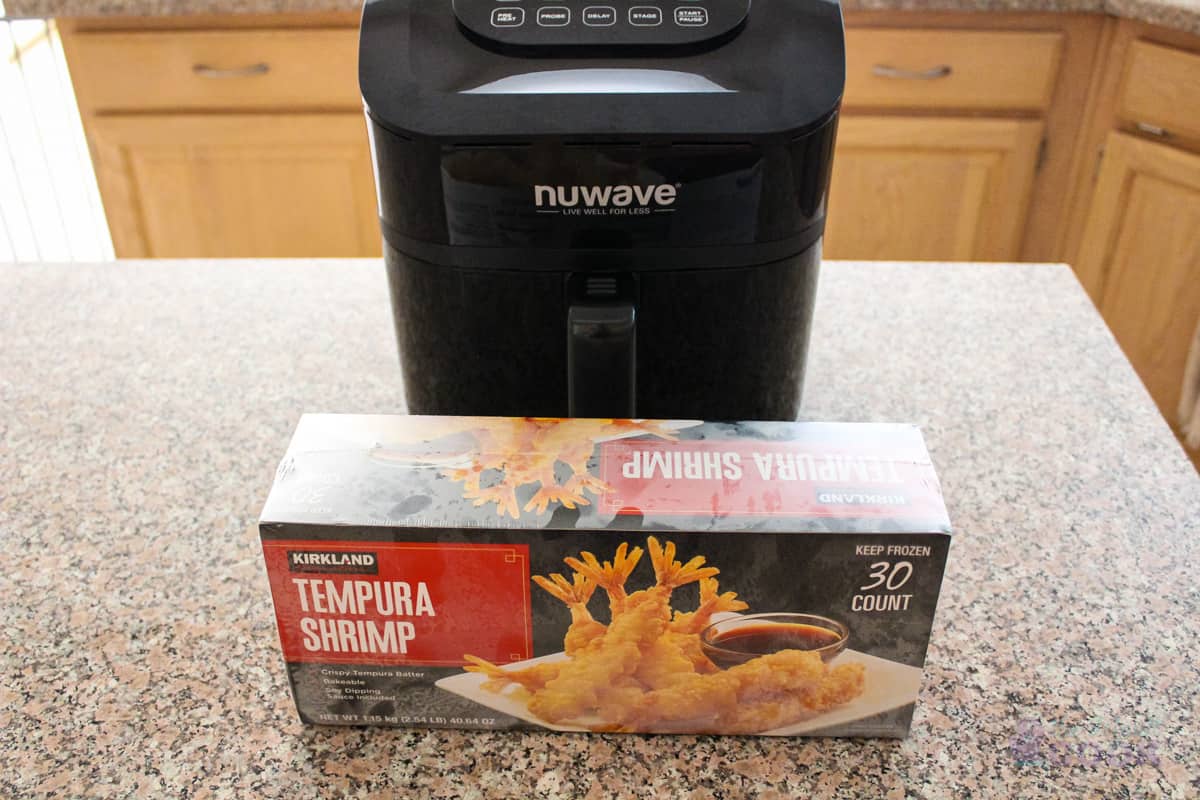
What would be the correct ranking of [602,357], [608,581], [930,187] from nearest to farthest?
[608,581] < [602,357] < [930,187]

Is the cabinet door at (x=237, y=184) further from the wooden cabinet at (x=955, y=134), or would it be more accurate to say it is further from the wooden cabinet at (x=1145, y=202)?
the wooden cabinet at (x=1145, y=202)

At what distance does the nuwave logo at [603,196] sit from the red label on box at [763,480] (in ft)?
0.47

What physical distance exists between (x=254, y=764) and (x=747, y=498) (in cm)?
27

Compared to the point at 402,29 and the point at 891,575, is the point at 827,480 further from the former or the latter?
the point at 402,29

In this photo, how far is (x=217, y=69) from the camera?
1724 mm

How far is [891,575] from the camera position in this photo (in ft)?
1.44

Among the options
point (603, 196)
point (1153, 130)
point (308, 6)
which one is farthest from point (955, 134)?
point (603, 196)

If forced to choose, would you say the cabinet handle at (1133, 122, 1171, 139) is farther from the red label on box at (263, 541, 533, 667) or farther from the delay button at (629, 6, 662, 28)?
the red label on box at (263, 541, 533, 667)

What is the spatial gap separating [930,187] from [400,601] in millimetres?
1580

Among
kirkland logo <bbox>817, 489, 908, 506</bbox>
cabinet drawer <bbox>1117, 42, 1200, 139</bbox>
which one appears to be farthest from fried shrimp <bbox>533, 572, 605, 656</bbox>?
cabinet drawer <bbox>1117, 42, 1200, 139</bbox>

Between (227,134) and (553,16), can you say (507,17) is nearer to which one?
(553,16)

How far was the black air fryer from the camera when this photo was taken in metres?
0.54

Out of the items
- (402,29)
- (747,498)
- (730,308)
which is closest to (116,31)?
(402,29)

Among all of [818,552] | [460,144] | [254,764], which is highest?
[460,144]
